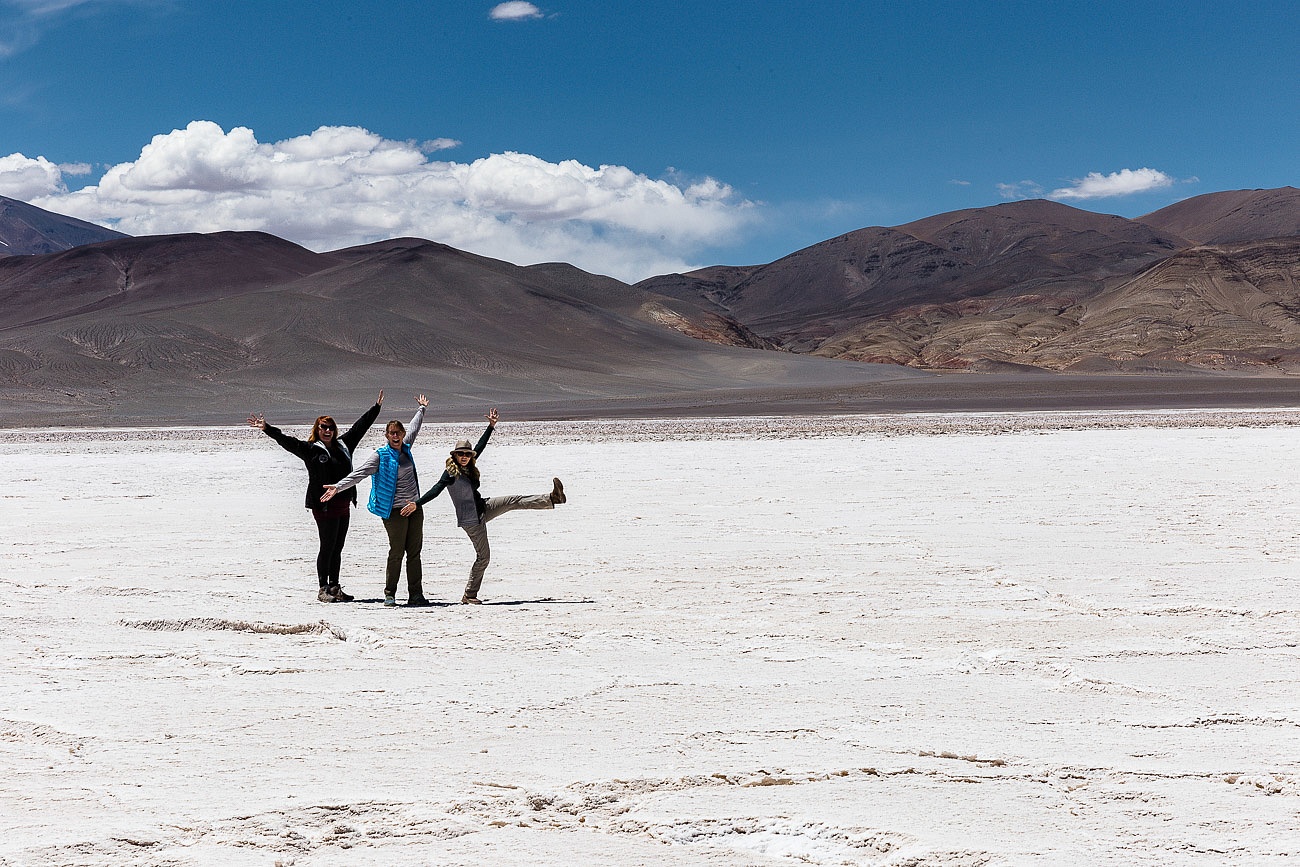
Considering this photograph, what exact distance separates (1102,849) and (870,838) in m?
0.67

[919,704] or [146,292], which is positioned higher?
[146,292]

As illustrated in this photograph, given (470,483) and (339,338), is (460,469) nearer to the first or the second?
(470,483)

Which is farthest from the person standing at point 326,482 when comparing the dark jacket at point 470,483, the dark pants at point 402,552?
the dark jacket at point 470,483

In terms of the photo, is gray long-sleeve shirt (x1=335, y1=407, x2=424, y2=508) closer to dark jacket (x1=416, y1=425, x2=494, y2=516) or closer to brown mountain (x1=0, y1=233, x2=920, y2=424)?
dark jacket (x1=416, y1=425, x2=494, y2=516)

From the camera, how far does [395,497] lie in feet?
25.5

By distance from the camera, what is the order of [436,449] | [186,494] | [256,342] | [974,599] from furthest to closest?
[256,342], [436,449], [186,494], [974,599]

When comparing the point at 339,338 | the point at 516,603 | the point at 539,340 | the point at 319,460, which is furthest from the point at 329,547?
the point at 539,340

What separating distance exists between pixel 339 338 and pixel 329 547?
8407 centimetres

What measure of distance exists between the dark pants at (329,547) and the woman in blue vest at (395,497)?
175 millimetres

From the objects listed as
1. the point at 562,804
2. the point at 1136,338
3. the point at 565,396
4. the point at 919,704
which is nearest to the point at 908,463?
the point at 919,704

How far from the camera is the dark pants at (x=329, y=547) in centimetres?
791

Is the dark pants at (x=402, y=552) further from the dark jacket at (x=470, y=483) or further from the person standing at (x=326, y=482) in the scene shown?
the person standing at (x=326, y=482)

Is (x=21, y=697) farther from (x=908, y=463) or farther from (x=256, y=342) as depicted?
(x=256, y=342)

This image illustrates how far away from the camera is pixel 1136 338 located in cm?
11931
